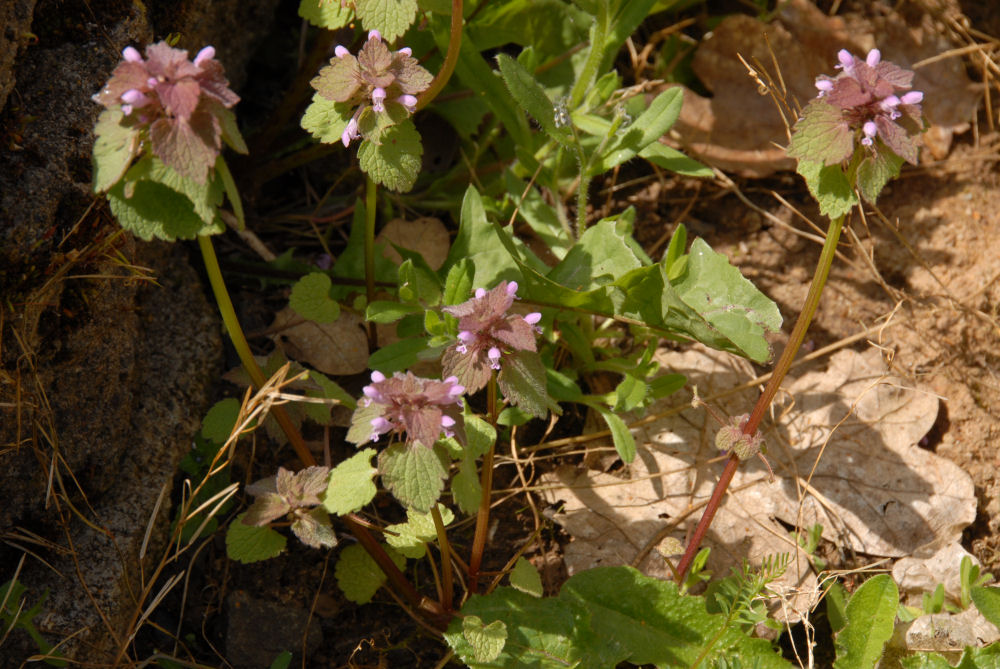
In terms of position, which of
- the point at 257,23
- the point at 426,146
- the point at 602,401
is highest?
the point at 257,23

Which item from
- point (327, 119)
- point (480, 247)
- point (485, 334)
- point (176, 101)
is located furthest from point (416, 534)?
point (176, 101)

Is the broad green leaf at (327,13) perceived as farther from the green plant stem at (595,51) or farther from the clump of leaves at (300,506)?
the clump of leaves at (300,506)

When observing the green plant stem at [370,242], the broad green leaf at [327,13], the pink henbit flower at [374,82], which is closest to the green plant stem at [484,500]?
the green plant stem at [370,242]

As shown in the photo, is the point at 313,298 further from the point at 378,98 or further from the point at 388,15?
the point at 388,15

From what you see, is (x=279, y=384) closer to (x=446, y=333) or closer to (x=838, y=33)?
(x=446, y=333)

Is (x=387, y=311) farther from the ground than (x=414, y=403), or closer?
closer

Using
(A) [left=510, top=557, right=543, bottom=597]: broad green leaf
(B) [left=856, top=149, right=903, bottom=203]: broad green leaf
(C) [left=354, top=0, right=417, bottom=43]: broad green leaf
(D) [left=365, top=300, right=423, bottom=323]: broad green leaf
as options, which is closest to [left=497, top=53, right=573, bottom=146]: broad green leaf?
(C) [left=354, top=0, right=417, bottom=43]: broad green leaf

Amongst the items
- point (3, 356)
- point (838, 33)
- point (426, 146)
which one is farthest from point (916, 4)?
point (3, 356)

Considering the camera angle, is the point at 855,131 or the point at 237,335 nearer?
the point at 855,131
